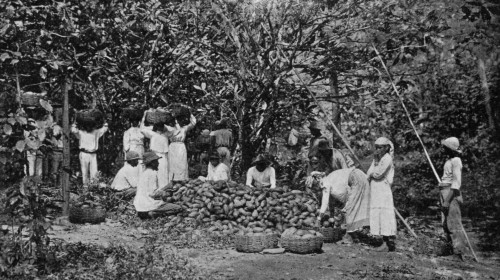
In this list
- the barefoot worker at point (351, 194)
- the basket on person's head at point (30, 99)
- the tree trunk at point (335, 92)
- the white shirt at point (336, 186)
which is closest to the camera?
the basket on person's head at point (30, 99)

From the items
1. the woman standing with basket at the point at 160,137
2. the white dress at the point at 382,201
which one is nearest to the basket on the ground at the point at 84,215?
the woman standing with basket at the point at 160,137

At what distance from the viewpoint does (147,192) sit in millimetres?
10164

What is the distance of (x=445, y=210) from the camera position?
9008mm

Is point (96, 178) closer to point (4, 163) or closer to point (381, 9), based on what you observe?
point (4, 163)

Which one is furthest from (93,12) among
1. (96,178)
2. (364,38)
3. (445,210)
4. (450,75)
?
(450,75)

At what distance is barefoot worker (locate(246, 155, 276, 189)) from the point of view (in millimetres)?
11125

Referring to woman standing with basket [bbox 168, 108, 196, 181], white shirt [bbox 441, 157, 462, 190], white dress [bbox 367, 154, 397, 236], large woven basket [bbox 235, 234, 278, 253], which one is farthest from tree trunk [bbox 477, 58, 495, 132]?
large woven basket [bbox 235, 234, 278, 253]

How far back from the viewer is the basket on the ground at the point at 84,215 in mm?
10109

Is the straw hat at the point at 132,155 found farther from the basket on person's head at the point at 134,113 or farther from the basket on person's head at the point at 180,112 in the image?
the basket on person's head at the point at 134,113

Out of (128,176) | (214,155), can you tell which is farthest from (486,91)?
(128,176)

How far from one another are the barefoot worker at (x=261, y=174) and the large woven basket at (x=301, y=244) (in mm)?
2740

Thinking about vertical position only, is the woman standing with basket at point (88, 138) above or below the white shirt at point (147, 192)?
above

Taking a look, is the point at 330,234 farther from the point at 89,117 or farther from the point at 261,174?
the point at 89,117

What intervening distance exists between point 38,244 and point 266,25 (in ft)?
25.5
